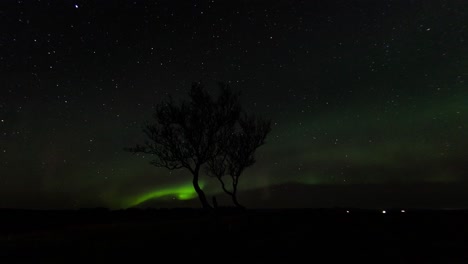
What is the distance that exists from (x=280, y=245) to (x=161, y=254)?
329 centimetres

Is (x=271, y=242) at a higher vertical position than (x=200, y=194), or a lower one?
lower

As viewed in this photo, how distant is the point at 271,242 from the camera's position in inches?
448

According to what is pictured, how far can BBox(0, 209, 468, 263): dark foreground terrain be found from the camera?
968 cm

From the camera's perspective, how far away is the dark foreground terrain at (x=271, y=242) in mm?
9680

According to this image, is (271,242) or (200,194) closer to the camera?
(271,242)

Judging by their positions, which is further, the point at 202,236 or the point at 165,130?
the point at 165,130

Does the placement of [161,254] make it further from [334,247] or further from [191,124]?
[191,124]

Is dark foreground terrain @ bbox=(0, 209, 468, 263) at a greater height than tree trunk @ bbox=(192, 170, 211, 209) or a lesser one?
lesser

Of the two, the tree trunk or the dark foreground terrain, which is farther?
the tree trunk

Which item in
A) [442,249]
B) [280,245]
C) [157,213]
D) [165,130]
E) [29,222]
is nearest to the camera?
[442,249]

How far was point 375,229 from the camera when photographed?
1309cm

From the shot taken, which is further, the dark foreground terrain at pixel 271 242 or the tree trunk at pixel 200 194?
the tree trunk at pixel 200 194

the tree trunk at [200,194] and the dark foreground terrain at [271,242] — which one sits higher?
the tree trunk at [200,194]

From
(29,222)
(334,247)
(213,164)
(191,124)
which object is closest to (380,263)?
(334,247)
